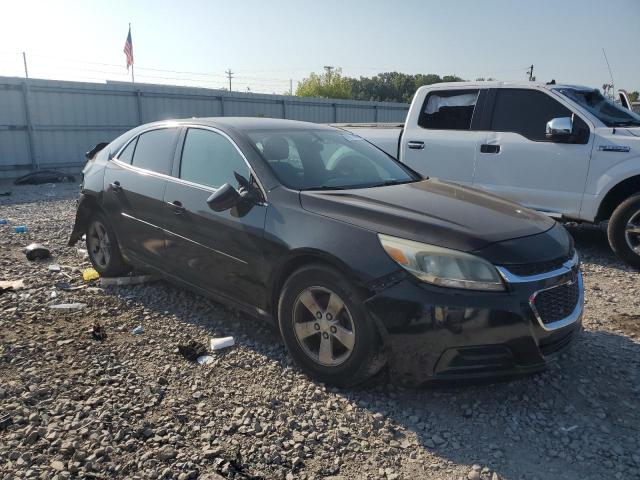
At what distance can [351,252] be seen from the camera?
10.0 ft

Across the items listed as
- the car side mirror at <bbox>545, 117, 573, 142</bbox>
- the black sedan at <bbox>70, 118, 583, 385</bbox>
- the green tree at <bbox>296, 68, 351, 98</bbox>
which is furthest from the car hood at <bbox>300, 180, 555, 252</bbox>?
the green tree at <bbox>296, 68, 351, 98</bbox>

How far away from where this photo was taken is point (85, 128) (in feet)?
53.9

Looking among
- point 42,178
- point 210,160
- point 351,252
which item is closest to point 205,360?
point 351,252

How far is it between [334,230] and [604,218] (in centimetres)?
442

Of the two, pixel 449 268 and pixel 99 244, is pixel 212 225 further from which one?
pixel 99 244

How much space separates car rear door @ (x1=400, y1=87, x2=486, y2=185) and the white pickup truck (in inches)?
0.5

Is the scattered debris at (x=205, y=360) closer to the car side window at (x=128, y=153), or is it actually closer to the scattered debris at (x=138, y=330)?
the scattered debris at (x=138, y=330)

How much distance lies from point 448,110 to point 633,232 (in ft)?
8.91

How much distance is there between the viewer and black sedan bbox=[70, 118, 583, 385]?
287 centimetres

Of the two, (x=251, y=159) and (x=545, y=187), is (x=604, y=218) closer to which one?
(x=545, y=187)

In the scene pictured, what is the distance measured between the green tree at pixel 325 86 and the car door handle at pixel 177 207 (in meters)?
62.9

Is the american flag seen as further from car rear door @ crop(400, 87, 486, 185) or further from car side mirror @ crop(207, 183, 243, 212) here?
car side mirror @ crop(207, 183, 243, 212)

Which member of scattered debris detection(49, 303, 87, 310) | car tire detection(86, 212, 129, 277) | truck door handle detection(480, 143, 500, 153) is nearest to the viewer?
scattered debris detection(49, 303, 87, 310)

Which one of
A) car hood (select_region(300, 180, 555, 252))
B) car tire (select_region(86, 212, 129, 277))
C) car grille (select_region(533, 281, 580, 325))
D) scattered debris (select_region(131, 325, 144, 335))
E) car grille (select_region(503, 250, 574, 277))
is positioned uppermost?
car hood (select_region(300, 180, 555, 252))
